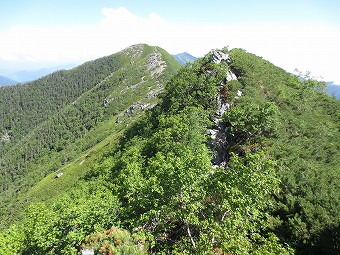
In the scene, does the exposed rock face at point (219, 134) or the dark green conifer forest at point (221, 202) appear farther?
the exposed rock face at point (219, 134)

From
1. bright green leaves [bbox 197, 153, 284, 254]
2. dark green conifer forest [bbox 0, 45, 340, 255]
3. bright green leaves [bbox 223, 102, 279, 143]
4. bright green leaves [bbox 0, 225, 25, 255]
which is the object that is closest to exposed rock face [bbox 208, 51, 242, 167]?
dark green conifer forest [bbox 0, 45, 340, 255]

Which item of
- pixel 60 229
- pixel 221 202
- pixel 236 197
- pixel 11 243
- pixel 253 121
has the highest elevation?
pixel 236 197

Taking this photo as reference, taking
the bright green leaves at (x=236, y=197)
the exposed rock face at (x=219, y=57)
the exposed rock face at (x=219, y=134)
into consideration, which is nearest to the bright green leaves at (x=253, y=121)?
the exposed rock face at (x=219, y=134)

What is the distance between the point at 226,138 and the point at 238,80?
25.7 metres

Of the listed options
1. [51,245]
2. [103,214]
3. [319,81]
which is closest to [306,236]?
[103,214]

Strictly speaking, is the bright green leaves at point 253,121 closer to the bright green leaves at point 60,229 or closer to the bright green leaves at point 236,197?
the bright green leaves at point 236,197

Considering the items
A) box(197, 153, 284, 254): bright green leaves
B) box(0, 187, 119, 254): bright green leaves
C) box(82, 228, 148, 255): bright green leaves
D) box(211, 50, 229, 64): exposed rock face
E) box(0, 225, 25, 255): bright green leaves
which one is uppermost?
box(211, 50, 229, 64): exposed rock face

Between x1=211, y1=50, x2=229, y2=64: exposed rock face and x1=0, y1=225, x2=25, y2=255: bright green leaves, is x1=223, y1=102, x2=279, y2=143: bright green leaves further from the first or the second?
x1=0, y1=225, x2=25, y2=255: bright green leaves

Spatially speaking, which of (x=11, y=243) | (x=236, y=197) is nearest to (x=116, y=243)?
(x=236, y=197)

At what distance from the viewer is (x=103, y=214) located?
27.0m

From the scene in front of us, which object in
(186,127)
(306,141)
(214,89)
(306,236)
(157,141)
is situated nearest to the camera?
(306,236)

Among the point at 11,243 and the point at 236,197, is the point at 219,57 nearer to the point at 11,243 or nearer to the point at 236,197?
the point at 236,197

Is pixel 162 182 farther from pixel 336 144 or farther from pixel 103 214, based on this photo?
pixel 336 144

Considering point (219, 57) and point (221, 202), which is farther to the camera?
point (219, 57)
